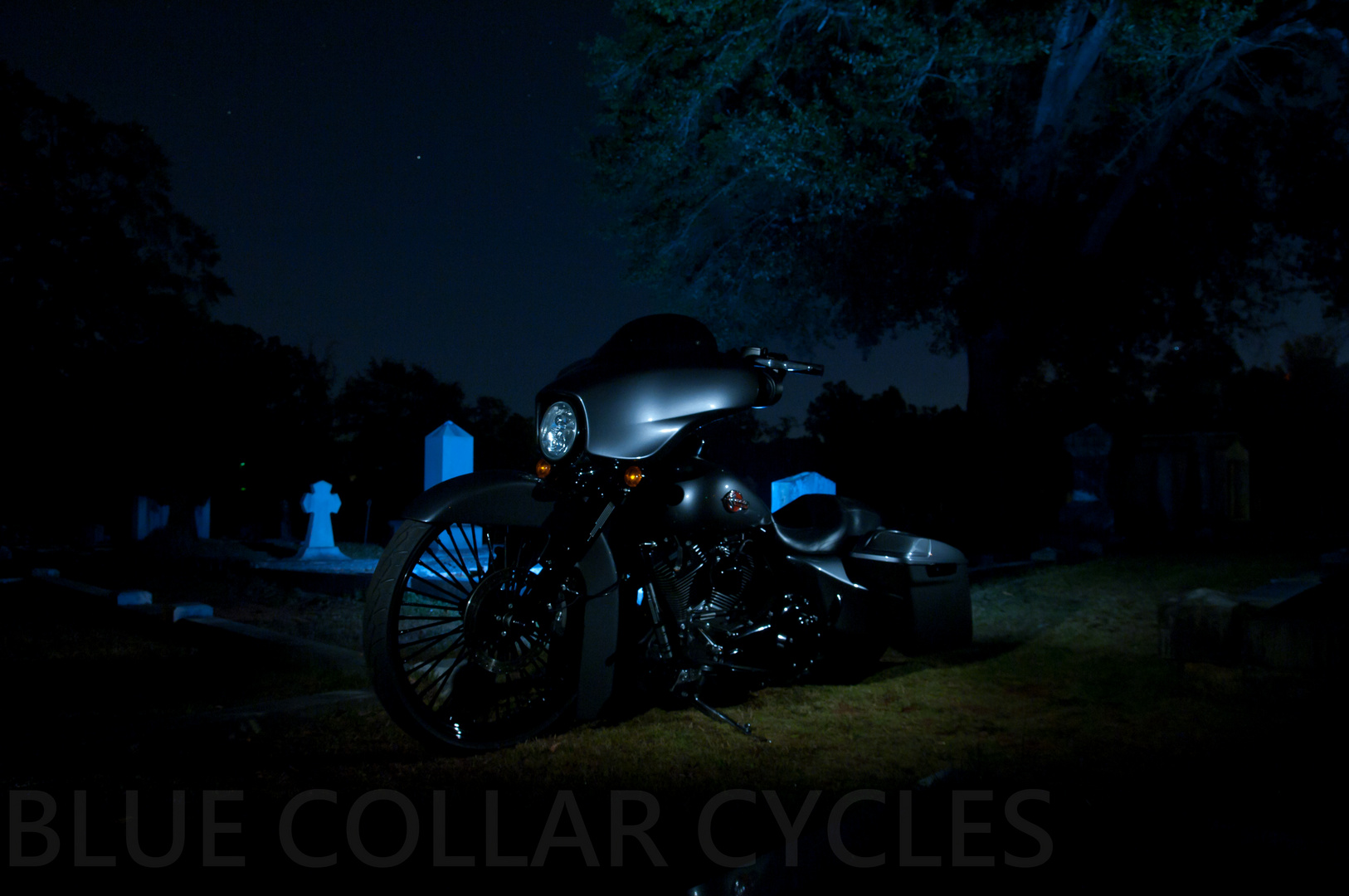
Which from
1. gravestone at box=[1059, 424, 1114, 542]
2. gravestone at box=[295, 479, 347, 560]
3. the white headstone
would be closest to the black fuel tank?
the white headstone

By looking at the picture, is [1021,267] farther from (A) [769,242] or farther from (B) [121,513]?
(B) [121,513]

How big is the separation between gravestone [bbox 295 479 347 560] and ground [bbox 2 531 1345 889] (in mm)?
9628

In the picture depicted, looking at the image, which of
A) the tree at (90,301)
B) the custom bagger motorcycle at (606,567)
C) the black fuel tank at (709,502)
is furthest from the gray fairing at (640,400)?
the tree at (90,301)

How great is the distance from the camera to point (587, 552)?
3.55 metres

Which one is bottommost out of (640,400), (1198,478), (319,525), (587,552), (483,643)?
(483,643)

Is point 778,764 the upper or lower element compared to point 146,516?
lower

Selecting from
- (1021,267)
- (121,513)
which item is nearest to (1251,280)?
(1021,267)

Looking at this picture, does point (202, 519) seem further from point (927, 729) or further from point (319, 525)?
point (927, 729)

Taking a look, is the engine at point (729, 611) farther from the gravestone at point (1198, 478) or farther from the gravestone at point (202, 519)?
the gravestone at point (202, 519)

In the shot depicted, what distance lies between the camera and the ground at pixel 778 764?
256 cm

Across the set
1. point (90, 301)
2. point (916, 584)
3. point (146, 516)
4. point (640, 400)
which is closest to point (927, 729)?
point (916, 584)

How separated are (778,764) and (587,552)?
111 cm

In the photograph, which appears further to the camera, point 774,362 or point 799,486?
point 799,486

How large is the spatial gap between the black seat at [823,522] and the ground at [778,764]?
81 centimetres
